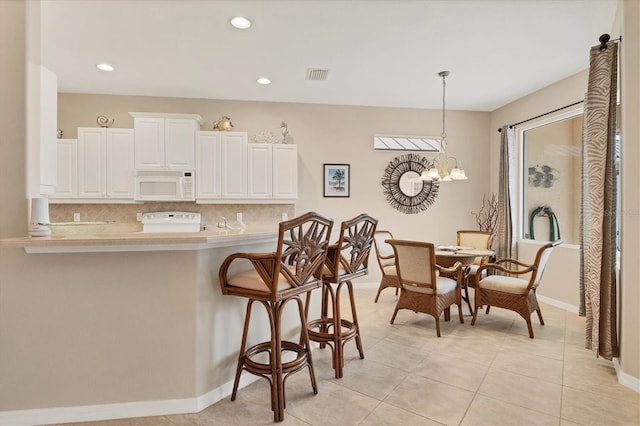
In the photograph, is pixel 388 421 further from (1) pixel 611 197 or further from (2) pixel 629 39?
(2) pixel 629 39

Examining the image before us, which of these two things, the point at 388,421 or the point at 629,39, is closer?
the point at 388,421

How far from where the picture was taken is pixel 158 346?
6.20ft

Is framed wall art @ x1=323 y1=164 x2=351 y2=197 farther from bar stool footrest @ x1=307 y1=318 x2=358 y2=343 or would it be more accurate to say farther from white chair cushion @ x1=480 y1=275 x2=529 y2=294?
bar stool footrest @ x1=307 y1=318 x2=358 y2=343

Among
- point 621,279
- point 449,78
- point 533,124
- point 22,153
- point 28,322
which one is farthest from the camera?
point 533,124

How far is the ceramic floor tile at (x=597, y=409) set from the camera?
184 centimetres

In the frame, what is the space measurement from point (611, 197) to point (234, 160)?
4.00 metres

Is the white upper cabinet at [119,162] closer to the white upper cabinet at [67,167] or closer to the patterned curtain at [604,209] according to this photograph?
the white upper cabinet at [67,167]

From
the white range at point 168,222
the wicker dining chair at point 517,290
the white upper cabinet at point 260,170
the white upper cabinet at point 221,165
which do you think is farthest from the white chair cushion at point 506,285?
the white range at point 168,222

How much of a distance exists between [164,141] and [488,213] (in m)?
5.03

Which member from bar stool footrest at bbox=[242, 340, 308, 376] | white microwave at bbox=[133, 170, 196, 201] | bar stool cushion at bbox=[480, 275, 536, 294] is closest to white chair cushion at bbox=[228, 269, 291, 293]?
bar stool footrest at bbox=[242, 340, 308, 376]

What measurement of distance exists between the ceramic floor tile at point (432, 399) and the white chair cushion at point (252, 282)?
1.00 meters

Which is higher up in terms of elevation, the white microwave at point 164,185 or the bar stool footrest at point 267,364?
the white microwave at point 164,185

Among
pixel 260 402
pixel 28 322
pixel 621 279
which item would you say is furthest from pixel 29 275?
pixel 621 279

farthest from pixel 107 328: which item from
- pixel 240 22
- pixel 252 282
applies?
pixel 240 22
